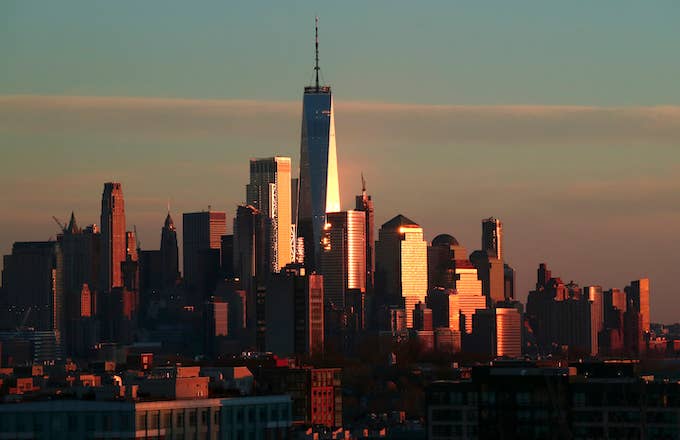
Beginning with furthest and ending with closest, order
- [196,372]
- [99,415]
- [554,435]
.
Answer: [196,372] < [554,435] < [99,415]

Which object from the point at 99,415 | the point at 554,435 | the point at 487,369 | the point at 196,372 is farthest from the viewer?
the point at 196,372

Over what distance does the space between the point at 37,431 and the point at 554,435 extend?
26.4m

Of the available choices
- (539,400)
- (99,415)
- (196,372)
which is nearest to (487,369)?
(539,400)

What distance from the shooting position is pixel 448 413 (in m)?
128

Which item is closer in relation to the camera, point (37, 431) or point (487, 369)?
point (37, 431)

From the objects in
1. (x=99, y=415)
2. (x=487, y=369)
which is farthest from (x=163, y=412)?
(x=487, y=369)

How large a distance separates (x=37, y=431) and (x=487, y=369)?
1295 inches

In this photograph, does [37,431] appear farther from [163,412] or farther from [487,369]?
[487,369]

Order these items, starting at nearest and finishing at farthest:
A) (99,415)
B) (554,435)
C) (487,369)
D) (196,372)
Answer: (99,415) → (554,435) → (487,369) → (196,372)

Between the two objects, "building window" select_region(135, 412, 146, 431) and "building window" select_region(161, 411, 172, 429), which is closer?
"building window" select_region(135, 412, 146, 431)

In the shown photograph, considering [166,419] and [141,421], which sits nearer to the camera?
[141,421]

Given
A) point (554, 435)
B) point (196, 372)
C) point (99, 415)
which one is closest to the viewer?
point (99, 415)

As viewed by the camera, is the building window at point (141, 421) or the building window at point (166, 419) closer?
the building window at point (141, 421)

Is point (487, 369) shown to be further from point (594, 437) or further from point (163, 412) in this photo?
point (163, 412)
